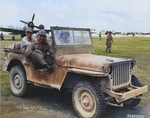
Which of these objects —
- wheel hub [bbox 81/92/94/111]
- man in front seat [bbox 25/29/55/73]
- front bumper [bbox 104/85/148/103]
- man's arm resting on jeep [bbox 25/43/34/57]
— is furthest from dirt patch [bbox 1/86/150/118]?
man's arm resting on jeep [bbox 25/43/34/57]

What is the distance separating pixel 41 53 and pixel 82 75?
1105 millimetres

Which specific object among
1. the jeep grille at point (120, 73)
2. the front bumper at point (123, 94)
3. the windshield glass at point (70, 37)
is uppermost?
the windshield glass at point (70, 37)

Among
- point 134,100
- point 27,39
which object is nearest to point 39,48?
point 27,39

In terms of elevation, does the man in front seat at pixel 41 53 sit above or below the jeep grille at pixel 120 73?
above

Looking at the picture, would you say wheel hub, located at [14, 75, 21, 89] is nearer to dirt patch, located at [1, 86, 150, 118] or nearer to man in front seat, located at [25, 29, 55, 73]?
dirt patch, located at [1, 86, 150, 118]

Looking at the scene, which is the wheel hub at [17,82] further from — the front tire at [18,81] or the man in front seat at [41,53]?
the man in front seat at [41,53]

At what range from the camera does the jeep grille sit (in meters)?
4.07

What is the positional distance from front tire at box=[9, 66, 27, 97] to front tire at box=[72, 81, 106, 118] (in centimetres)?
181

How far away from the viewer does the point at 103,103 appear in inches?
150

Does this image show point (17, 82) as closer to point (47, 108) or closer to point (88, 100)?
point (47, 108)

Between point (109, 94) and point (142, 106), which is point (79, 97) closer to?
point (109, 94)

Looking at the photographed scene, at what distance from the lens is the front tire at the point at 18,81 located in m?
5.46

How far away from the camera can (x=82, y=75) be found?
435 cm

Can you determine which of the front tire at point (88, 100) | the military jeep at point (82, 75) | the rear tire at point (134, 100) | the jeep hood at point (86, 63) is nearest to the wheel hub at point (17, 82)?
the military jeep at point (82, 75)
